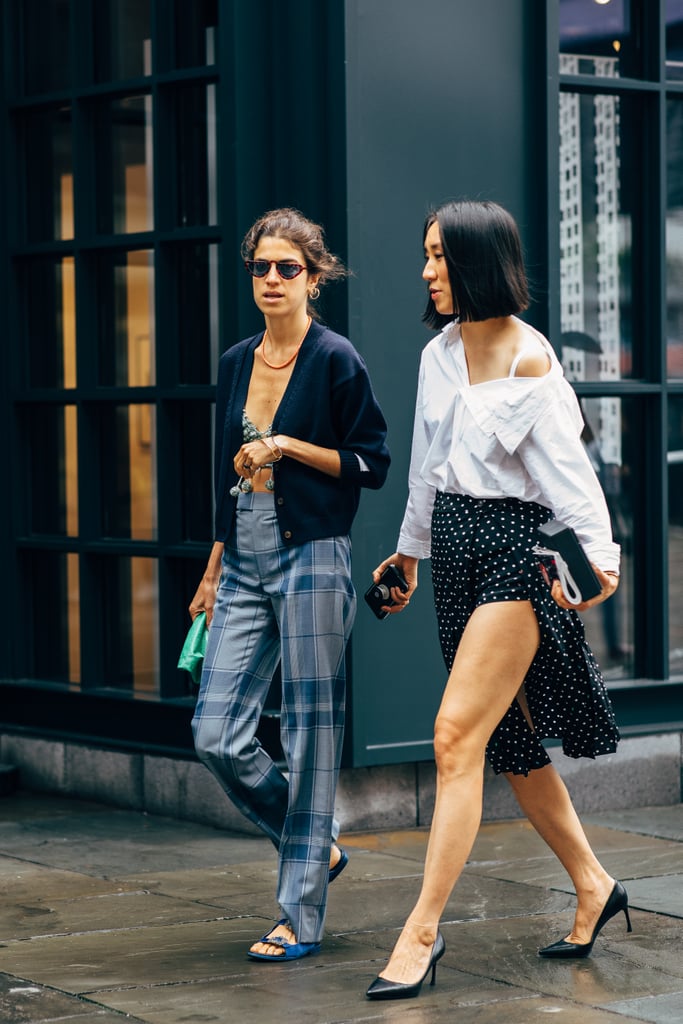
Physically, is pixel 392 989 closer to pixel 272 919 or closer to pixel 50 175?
pixel 272 919

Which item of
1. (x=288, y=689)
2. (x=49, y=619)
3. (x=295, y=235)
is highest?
(x=295, y=235)

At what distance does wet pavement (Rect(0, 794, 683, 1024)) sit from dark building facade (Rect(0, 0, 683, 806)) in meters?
0.54

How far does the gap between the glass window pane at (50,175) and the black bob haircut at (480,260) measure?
10.4 ft

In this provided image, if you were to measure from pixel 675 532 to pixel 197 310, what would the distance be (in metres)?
2.20

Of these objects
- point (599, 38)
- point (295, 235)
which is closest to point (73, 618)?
point (295, 235)

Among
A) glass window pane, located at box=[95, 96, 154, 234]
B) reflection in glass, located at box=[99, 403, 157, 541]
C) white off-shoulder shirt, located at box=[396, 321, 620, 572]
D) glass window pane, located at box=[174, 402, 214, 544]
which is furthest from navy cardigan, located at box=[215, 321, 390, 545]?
glass window pane, located at box=[95, 96, 154, 234]

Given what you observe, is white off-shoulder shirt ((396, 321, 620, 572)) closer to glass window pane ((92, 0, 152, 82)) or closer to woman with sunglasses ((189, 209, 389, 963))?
woman with sunglasses ((189, 209, 389, 963))

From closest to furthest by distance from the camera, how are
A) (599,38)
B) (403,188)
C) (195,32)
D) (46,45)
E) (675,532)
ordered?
(403,188)
(195,32)
(599,38)
(675,532)
(46,45)

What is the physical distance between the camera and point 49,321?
7730mm

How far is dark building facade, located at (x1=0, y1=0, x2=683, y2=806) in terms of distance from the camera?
674 centimetres

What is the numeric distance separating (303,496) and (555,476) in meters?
0.77

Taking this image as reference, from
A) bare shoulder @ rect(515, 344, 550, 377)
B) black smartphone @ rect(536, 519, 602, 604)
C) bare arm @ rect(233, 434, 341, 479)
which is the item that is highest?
bare shoulder @ rect(515, 344, 550, 377)

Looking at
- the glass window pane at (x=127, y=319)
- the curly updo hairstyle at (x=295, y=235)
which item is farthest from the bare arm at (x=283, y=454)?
the glass window pane at (x=127, y=319)

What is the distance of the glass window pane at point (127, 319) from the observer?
732cm
